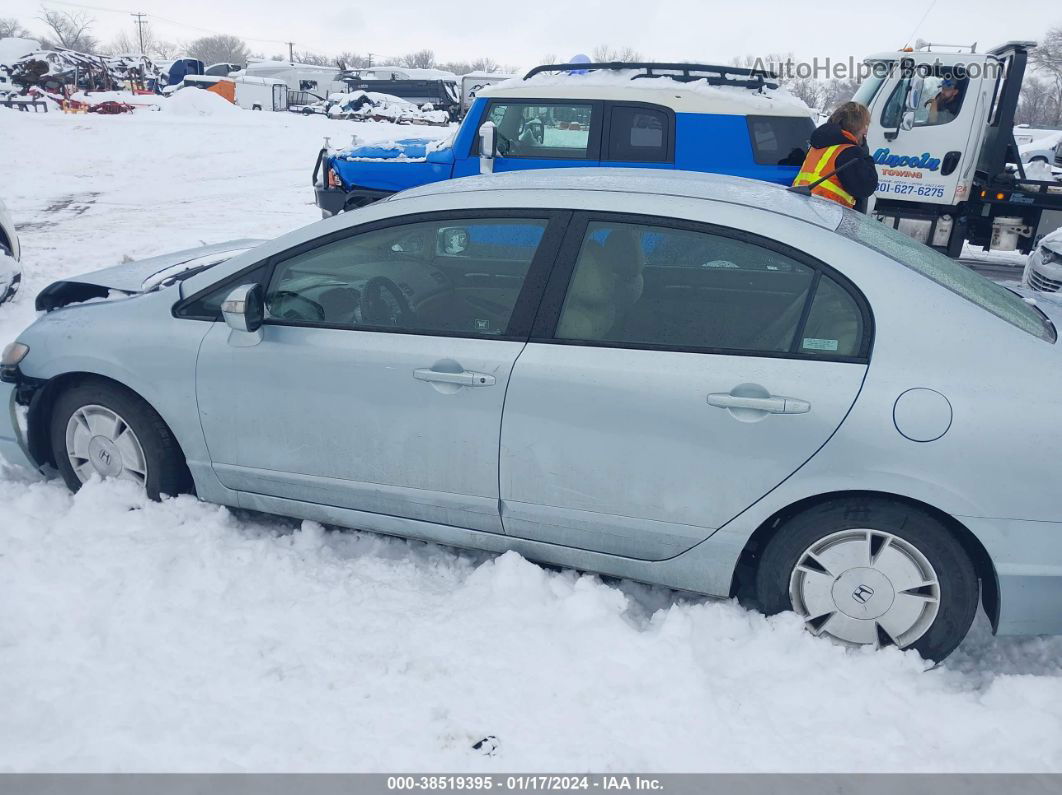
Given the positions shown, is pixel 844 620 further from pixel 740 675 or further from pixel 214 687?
pixel 214 687

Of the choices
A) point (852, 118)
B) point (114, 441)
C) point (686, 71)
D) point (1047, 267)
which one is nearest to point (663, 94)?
point (686, 71)

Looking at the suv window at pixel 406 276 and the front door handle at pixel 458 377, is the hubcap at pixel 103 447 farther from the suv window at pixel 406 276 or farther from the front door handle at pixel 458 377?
the front door handle at pixel 458 377

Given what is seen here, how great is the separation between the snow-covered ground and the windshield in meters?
1.14

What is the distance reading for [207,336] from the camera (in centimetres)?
330

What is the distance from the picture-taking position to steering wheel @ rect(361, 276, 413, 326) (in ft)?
10.2

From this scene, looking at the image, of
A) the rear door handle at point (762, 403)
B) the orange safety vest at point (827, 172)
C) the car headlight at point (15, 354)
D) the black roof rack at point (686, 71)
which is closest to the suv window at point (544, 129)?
the black roof rack at point (686, 71)

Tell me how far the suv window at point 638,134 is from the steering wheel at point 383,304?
451 cm

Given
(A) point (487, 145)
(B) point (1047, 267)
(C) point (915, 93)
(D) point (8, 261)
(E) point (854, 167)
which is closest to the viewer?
(E) point (854, 167)

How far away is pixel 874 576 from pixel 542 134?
18.5ft

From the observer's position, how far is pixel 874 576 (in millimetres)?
2668

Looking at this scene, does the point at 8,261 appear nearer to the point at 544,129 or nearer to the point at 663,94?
the point at 544,129

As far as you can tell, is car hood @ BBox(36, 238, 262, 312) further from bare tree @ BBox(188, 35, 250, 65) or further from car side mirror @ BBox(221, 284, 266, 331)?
bare tree @ BBox(188, 35, 250, 65)

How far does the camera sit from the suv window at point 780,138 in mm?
7074
